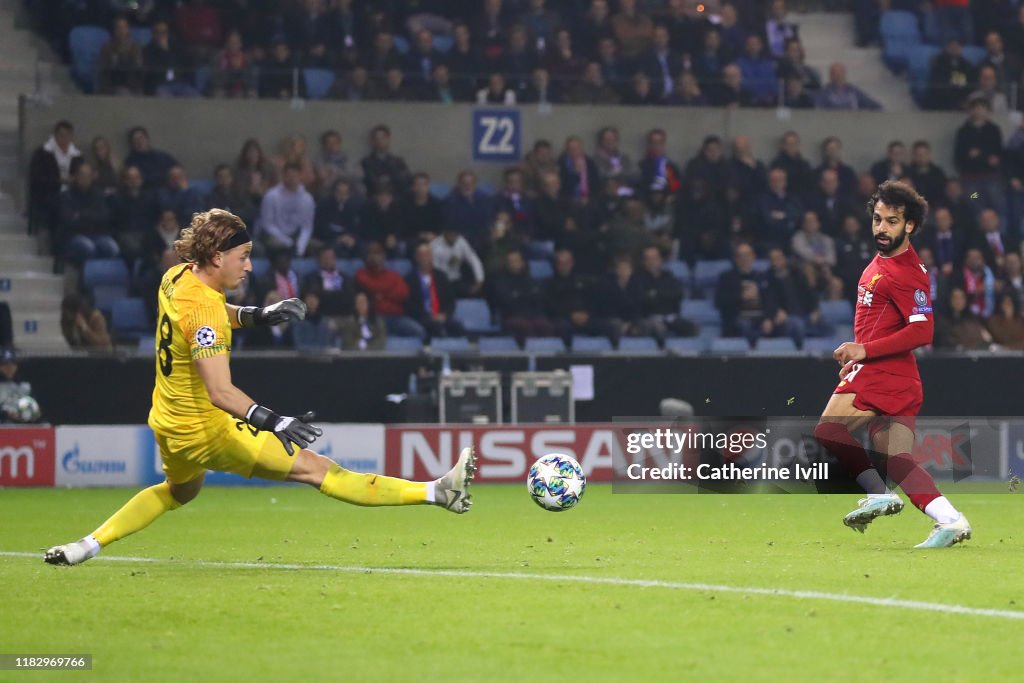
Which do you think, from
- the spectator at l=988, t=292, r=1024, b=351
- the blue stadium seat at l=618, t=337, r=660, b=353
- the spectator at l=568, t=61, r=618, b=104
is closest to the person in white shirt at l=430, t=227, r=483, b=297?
the blue stadium seat at l=618, t=337, r=660, b=353

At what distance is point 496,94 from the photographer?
22.6 meters

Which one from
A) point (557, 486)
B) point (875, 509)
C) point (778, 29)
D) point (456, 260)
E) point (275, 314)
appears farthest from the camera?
point (778, 29)

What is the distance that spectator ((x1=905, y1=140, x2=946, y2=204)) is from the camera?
74.2ft

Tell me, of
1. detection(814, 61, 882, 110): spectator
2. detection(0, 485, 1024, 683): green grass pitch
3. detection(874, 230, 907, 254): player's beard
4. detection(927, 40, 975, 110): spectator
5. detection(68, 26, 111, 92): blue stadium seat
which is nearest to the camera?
detection(0, 485, 1024, 683): green grass pitch

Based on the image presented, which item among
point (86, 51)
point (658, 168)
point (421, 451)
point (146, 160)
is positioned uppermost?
point (86, 51)

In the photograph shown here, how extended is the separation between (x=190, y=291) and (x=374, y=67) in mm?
14110

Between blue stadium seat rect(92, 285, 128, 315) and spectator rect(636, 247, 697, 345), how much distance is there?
20.8 ft

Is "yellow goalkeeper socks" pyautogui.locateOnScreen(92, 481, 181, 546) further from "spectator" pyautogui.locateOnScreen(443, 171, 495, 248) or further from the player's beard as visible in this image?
"spectator" pyautogui.locateOnScreen(443, 171, 495, 248)

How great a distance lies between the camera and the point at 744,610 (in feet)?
23.7

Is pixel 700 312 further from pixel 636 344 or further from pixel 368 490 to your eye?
pixel 368 490

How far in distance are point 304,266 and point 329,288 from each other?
2.40 feet

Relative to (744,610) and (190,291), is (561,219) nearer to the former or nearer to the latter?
(190,291)

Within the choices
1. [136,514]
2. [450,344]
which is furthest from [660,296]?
[136,514]

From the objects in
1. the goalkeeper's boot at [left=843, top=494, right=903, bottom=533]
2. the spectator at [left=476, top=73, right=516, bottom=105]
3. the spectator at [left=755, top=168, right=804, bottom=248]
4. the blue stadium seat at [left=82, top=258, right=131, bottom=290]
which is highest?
the spectator at [left=476, top=73, right=516, bottom=105]
